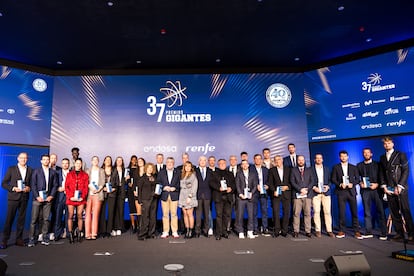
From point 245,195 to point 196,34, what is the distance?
142 inches

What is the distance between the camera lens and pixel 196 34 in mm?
5988

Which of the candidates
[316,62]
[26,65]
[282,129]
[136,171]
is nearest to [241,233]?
[136,171]

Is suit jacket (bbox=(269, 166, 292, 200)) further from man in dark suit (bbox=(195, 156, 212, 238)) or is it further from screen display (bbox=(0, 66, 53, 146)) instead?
screen display (bbox=(0, 66, 53, 146))

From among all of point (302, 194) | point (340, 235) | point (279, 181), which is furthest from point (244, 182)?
point (340, 235)

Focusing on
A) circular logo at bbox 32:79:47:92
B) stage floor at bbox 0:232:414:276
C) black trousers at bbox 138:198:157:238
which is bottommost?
stage floor at bbox 0:232:414:276

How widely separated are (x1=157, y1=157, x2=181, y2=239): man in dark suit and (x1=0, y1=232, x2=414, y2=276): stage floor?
1.16 ft

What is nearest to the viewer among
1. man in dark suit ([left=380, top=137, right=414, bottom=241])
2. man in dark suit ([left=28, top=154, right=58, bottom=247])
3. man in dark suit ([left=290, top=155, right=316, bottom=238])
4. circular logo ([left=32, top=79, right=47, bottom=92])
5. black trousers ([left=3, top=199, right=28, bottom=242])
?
black trousers ([left=3, top=199, right=28, bottom=242])

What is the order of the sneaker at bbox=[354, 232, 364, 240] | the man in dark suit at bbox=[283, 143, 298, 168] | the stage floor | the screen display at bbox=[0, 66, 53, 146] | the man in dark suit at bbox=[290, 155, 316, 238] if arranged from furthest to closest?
the screen display at bbox=[0, 66, 53, 146]
the man in dark suit at bbox=[283, 143, 298, 168]
the man in dark suit at bbox=[290, 155, 316, 238]
the sneaker at bbox=[354, 232, 364, 240]
the stage floor

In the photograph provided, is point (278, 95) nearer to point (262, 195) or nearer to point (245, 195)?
point (262, 195)

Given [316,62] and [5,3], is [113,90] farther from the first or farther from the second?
[316,62]

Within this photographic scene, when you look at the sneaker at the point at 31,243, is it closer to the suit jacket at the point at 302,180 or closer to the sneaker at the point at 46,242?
A: the sneaker at the point at 46,242

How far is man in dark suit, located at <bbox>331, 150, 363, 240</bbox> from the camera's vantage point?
5.55 meters

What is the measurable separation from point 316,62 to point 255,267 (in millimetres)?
5923

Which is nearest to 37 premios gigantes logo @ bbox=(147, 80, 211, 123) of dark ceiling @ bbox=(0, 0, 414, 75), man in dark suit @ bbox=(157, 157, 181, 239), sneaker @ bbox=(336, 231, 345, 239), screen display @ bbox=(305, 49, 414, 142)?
dark ceiling @ bbox=(0, 0, 414, 75)
